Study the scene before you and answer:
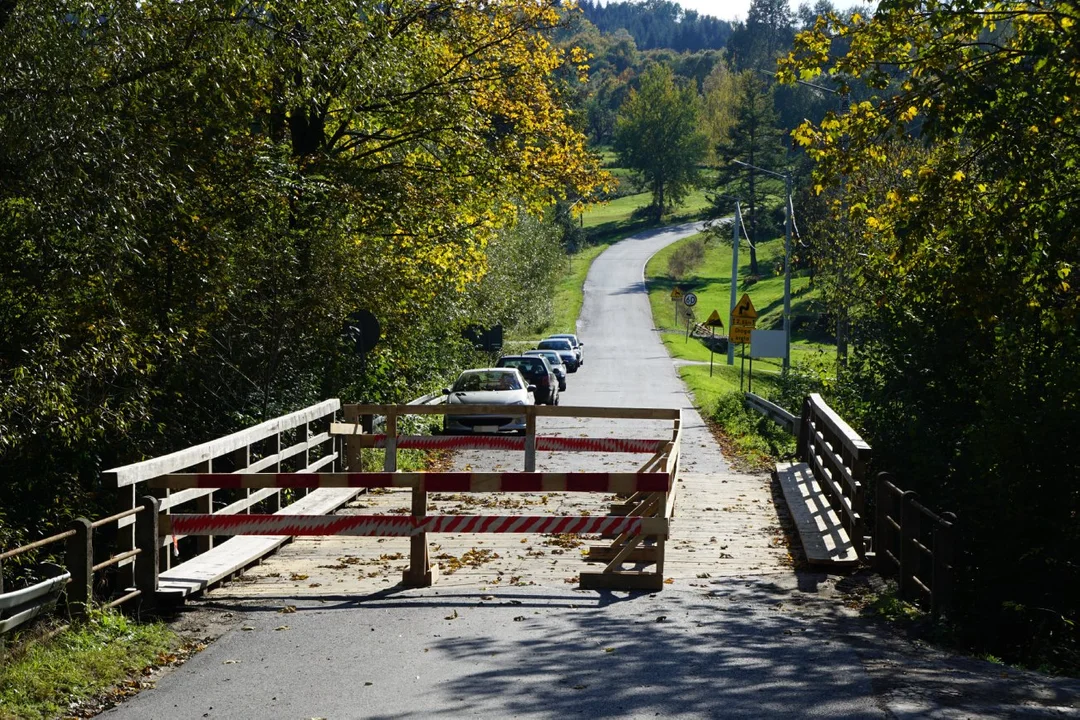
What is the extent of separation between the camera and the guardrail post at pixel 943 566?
8.87 metres

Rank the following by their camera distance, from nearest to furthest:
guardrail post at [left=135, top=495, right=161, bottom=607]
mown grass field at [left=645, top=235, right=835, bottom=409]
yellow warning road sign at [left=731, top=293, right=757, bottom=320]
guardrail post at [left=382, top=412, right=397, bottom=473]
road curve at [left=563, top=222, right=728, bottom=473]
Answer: guardrail post at [left=135, top=495, right=161, bottom=607], guardrail post at [left=382, top=412, right=397, bottom=473], road curve at [left=563, top=222, right=728, bottom=473], yellow warning road sign at [left=731, top=293, right=757, bottom=320], mown grass field at [left=645, top=235, right=835, bottom=409]

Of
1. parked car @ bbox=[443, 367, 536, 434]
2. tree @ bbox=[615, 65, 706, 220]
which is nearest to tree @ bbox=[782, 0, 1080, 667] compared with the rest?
parked car @ bbox=[443, 367, 536, 434]

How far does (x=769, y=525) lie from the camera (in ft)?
49.4

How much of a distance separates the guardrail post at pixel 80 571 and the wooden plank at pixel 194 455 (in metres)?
0.69

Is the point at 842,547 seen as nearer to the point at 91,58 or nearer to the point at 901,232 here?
the point at 901,232

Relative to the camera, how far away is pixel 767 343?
A: 34562 millimetres

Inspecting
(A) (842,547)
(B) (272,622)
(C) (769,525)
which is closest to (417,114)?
(C) (769,525)

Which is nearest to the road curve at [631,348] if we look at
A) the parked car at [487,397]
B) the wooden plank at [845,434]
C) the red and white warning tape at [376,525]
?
the parked car at [487,397]

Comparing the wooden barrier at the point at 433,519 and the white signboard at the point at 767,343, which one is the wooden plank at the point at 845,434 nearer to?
the wooden barrier at the point at 433,519

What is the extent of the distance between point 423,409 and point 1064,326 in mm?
10163

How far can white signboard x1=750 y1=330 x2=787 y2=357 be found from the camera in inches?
1351

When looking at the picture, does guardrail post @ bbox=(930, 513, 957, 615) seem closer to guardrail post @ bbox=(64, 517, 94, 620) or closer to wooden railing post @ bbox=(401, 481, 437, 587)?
wooden railing post @ bbox=(401, 481, 437, 587)

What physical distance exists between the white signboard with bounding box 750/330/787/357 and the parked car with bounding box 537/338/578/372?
2133 centimetres

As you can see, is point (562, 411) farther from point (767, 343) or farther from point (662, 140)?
point (662, 140)
